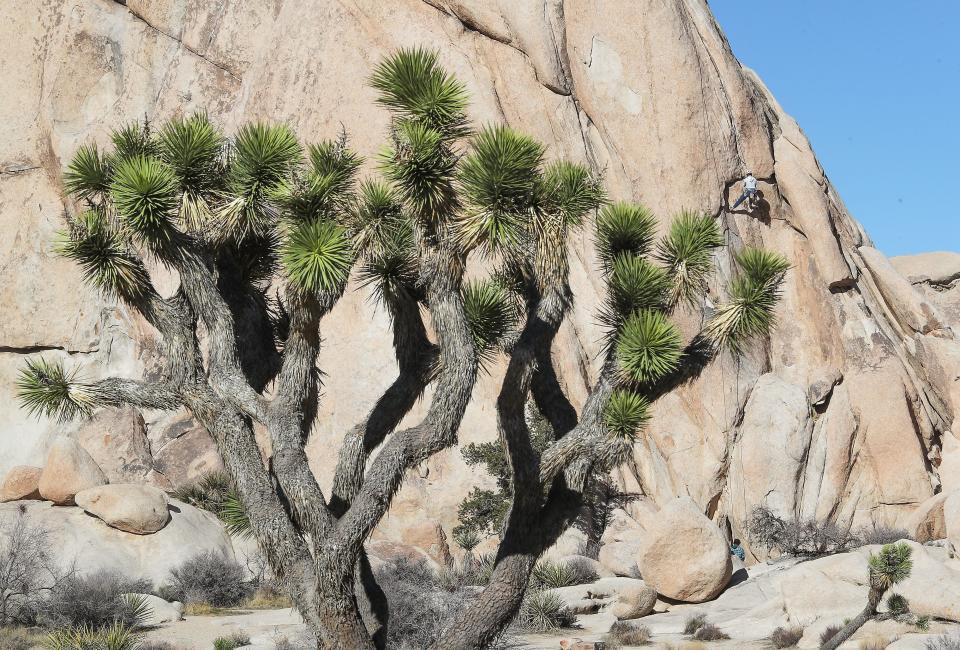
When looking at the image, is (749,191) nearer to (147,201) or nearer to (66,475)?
(66,475)

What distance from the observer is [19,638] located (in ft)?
40.4

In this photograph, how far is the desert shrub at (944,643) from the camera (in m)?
9.25

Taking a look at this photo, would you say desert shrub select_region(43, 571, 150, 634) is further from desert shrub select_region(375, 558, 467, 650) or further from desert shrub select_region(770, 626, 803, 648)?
desert shrub select_region(770, 626, 803, 648)

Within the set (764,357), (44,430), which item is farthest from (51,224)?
(764,357)

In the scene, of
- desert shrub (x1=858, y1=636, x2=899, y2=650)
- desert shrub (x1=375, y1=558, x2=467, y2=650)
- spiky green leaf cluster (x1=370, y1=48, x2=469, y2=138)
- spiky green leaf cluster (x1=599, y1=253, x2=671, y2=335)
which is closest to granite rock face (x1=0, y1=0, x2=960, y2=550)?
desert shrub (x1=375, y1=558, x2=467, y2=650)

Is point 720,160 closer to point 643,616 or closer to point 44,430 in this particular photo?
point 643,616

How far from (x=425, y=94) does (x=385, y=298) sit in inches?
79.8

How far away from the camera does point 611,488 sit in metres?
20.6

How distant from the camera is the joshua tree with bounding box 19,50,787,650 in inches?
329

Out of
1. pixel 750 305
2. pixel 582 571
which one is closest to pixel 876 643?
pixel 750 305

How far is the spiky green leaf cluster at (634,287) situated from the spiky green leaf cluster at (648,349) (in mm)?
302

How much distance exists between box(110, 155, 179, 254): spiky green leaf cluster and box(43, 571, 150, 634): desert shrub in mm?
5893

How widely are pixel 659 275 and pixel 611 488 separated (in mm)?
12173

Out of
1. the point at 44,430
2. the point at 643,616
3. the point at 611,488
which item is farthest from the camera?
the point at 44,430
